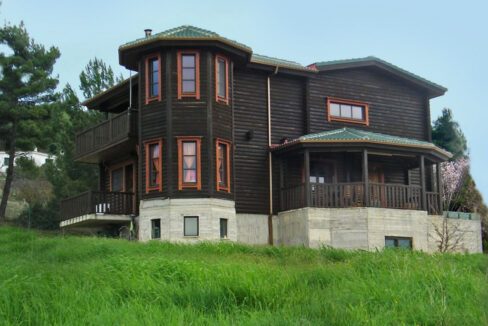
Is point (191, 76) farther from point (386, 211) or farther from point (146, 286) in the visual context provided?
point (146, 286)

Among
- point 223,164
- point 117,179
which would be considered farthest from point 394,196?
point 117,179

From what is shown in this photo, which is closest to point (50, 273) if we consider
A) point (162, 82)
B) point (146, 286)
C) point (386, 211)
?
point (146, 286)

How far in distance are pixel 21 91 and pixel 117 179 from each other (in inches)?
487

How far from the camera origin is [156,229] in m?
27.5

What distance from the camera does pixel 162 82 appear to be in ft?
91.4

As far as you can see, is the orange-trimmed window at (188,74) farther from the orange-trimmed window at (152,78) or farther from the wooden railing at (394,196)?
the wooden railing at (394,196)

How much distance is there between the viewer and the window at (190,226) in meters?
26.9

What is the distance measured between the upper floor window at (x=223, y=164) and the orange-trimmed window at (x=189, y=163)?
2.55ft

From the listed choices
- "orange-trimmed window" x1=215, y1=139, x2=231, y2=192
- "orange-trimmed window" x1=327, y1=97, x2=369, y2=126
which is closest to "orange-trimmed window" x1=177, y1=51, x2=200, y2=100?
"orange-trimmed window" x1=215, y1=139, x2=231, y2=192

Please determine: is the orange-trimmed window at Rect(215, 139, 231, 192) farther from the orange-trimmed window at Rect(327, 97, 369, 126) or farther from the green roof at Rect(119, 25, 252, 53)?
the orange-trimmed window at Rect(327, 97, 369, 126)

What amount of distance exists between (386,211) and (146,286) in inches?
603

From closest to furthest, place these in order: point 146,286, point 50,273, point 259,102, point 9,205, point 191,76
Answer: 1. point 146,286
2. point 50,273
3. point 191,76
4. point 259,102
5. point 9,205

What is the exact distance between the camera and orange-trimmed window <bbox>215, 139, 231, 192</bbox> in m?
27.7

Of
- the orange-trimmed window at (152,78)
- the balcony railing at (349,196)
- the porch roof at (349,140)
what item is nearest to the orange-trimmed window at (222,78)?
the orange-trimmed window at (152,78)
